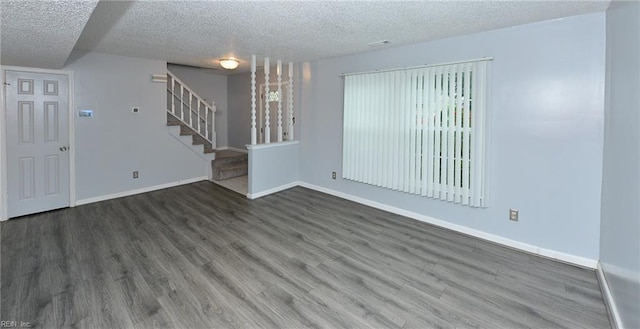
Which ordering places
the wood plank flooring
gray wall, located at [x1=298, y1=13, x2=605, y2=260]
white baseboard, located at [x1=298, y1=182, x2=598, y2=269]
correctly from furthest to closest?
white baseboard, located at [x1=298, y1=182, x2=598, y2=269]
gray wall, located at [x1=298, y1=13, x2=605, y2=260]
the wood plank flooring

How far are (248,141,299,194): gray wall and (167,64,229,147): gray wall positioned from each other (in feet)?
11.6

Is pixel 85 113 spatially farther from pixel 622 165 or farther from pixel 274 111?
pixel 622 165

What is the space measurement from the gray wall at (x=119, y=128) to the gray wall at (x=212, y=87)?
6.97 ft

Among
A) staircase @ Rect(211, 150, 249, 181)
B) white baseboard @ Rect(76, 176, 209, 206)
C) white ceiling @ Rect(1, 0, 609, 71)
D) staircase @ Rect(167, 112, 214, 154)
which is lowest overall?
white baseboard @ Rect(76, 176, 209, 206)

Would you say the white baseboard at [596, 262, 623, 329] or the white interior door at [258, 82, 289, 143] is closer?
the white baseboard at [596, 262, 623, 329]

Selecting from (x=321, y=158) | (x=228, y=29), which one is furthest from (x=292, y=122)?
(x=228, y=29)

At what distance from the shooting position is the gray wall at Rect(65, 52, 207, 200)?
457 cm

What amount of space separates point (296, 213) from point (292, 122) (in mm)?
2177

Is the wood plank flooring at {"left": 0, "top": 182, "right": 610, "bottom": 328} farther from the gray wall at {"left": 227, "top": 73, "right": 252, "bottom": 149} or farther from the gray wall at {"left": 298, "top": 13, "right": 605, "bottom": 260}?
the gray wall at {"left": 227, "top": 73, "right": 252, "bottom": 149}

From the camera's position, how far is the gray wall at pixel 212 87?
7423 mm

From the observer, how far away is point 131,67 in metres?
4.99

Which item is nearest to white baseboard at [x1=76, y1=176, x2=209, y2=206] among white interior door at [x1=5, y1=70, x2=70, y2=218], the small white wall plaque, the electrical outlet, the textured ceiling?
white interior door at [x1=5, y1=70, x2=70, y2=218]

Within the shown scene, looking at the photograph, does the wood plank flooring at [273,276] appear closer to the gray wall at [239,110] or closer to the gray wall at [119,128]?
the gray wall at [119,128]

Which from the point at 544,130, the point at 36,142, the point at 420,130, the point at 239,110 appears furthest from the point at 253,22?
the point at 239,110
